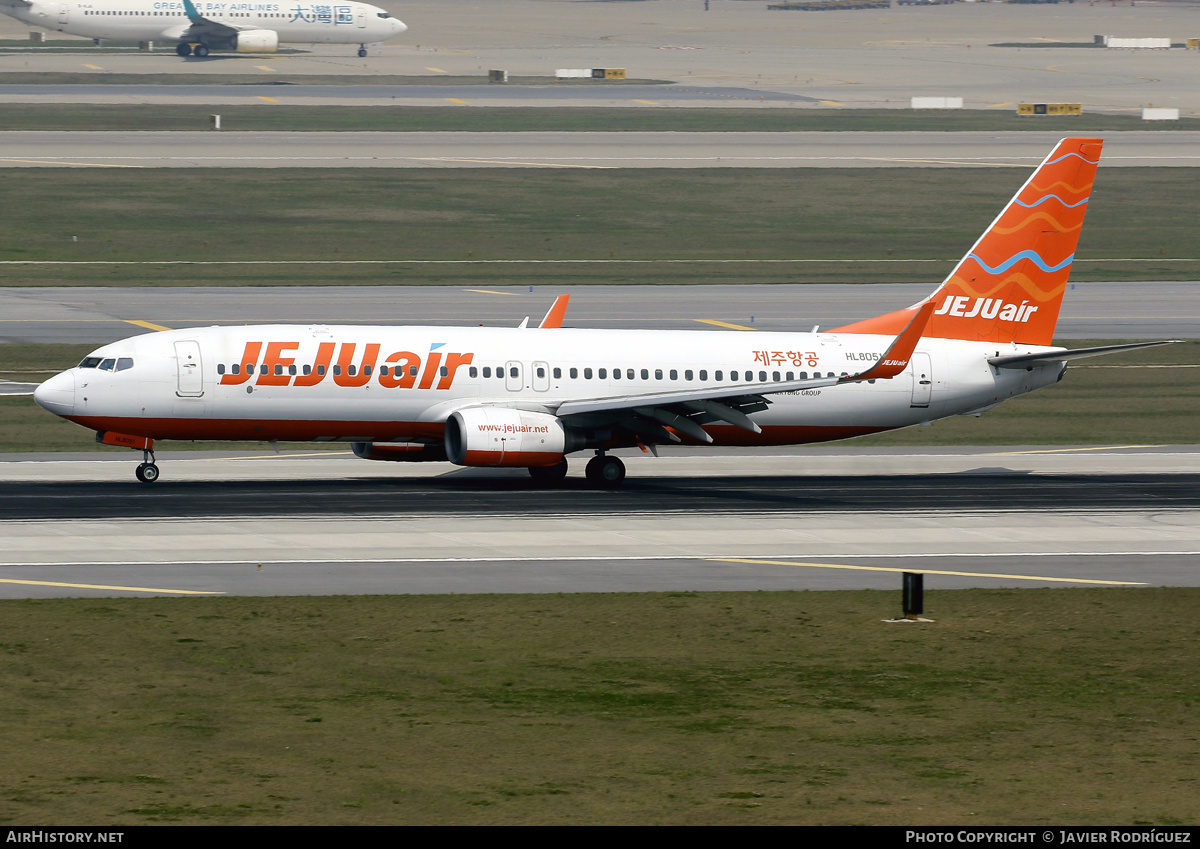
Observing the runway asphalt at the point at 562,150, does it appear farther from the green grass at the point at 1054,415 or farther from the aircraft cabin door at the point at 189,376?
the aircraft cabin door at the point at 189,376

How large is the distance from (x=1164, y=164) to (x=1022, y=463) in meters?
88.9

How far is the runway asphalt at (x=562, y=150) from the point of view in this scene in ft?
416

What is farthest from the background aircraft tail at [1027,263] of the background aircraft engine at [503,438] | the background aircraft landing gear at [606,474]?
the background aircraft engine at [503,438]

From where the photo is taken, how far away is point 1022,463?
53.2m

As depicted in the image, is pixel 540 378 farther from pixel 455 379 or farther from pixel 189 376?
pixel 189 376

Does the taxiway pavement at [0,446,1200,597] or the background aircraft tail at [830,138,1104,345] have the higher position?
the background aircraft tail at [830,138,1104,345]

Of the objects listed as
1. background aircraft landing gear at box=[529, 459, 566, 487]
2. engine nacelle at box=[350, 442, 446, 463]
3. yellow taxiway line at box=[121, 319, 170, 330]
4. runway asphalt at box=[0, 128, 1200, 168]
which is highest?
runway asphalt at box=[0, 128, 1200, 168]

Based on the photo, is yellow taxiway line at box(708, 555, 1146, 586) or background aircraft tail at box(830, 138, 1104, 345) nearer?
yellow taxiway line at box(708, 555, 1146, 586)

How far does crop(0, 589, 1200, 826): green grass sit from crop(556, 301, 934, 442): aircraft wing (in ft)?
44.0

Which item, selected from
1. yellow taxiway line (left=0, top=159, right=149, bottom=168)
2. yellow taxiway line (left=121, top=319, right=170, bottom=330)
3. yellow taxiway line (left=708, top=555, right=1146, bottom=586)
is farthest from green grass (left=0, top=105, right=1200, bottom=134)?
yellow taxiway line (left=708, top=555, right=1146, bottom=586)

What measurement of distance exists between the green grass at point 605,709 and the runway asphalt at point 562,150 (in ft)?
320

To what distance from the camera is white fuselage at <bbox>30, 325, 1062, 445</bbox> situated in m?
46.5

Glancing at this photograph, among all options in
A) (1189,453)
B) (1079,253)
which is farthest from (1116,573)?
(1079,253)

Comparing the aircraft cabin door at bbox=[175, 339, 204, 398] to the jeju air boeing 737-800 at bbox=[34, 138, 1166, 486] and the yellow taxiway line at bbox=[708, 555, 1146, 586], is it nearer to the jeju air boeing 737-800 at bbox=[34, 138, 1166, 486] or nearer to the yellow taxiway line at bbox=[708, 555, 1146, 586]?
the jeju air boeing 737-800 at bbox=[34, 138, 1166, 486]
